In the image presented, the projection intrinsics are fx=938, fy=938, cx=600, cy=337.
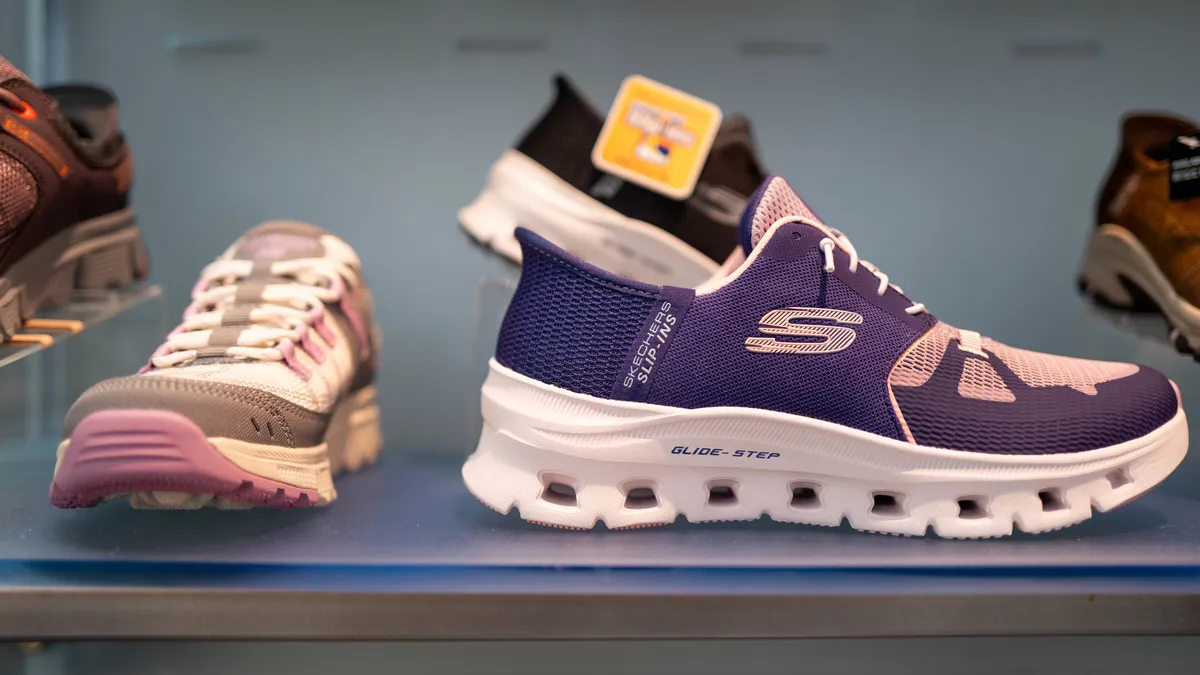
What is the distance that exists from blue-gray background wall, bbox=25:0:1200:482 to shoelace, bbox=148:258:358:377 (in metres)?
0.51

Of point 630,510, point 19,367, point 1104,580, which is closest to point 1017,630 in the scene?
point 1104,580

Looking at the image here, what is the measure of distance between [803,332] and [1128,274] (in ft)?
2.20

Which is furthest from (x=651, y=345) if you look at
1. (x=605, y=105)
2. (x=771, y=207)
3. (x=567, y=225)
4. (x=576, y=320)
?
(x=605, y=105)

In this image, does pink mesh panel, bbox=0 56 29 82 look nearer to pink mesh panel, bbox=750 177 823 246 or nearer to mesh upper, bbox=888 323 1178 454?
pink mesh panel, bbox=750 177 823 246

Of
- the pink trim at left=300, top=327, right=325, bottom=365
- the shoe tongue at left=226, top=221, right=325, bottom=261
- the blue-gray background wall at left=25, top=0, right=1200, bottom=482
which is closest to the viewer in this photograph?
the pink trim at left=300, top=327, right=325, bottom=365

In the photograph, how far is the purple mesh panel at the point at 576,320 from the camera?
2.86 ft

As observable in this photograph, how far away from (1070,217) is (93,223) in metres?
1.54

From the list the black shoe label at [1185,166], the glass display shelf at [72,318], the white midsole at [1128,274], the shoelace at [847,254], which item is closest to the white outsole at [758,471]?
the shoelace at [847,254]

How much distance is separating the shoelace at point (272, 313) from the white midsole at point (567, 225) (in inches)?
10.1

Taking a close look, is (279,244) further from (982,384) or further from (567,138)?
(982,384)

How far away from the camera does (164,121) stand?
1.58 metres

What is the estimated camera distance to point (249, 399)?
33.0 inches

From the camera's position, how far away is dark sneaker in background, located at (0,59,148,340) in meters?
1.03

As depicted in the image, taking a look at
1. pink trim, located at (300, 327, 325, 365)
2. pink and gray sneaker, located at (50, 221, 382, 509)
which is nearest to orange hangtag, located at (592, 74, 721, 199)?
pink and gray sneaker, located at (50, 221, 382, 509)
